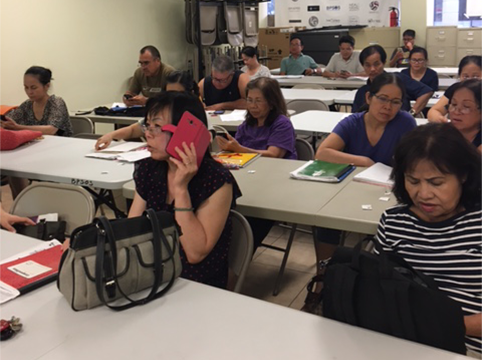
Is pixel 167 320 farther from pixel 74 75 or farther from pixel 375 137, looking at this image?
pixel 74 75

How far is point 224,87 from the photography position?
4938mm

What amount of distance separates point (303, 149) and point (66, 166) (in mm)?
1478

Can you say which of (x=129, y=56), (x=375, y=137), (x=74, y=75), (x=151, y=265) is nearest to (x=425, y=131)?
(x=151, y=265)

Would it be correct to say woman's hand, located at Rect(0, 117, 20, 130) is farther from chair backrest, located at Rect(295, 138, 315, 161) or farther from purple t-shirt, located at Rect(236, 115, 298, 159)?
chair backrest, located at Rect(295, 138, 315, 161)

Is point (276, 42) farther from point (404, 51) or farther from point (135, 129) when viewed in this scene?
point (135, 129)

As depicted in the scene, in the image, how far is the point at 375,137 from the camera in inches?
108

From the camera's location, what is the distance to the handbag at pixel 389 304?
4.04ft

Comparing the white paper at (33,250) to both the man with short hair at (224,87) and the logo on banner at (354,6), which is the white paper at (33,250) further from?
the logo on banner at (354,6)

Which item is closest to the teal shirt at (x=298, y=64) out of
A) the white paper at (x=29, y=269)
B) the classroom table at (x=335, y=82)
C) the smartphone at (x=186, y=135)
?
the classroom table at (x=335, y=82)

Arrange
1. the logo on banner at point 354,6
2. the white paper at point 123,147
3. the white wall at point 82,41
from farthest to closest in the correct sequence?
the logo on banner at point 354,6
the white wall at point 82,41
the white paper at point 123,147

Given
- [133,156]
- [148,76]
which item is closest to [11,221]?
[133,156]

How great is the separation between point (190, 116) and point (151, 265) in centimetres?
60

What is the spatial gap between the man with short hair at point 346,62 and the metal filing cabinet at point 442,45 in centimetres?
220

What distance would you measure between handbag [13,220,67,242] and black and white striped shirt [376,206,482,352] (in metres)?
1.33
